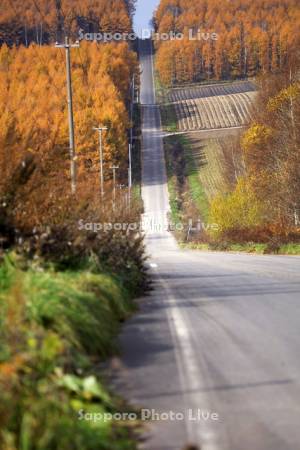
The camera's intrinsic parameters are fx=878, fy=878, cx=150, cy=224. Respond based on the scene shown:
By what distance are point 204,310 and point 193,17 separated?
178703 mm

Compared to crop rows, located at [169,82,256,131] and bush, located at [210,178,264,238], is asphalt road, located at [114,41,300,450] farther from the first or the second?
crop rows, located at [169,82,256,131]

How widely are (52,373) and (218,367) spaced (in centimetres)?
270

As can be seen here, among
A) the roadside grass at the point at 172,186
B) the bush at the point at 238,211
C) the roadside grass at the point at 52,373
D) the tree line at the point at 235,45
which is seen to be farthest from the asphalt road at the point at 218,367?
the tree line at the point at 235,45

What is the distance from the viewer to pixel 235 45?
169500mm

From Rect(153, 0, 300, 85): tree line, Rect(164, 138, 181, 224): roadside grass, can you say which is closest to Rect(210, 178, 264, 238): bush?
Rect(164, 138, 181, 224): roadside grass

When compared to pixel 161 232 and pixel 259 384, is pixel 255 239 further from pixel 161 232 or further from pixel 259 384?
pixel 259 384

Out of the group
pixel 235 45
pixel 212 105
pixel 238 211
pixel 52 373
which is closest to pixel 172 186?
pixel 238 211

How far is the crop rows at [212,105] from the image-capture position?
4875 inches

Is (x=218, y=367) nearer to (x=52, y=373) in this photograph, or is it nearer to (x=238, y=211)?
(x=52, y=373)

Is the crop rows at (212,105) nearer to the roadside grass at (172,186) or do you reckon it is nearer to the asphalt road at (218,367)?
the roadside grass at (172,186)

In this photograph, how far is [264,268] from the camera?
25859mm

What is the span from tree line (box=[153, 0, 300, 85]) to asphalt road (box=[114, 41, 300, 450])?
14460cm

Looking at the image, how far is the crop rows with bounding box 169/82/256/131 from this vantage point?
12381cm

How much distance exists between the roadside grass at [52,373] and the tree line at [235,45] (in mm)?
149656
